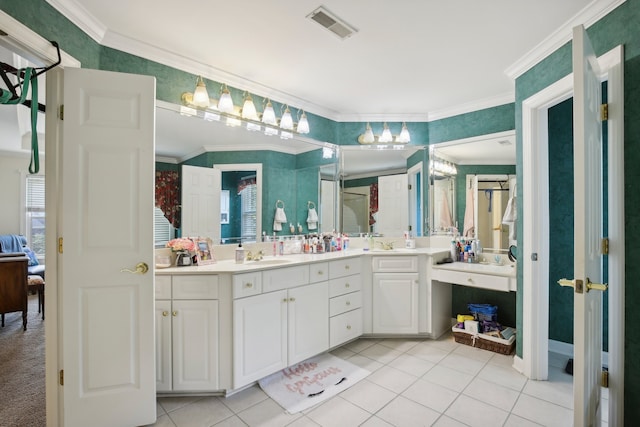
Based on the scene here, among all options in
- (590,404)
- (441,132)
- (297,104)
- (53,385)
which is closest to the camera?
(590,404)

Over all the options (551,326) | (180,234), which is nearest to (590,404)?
(551,326)

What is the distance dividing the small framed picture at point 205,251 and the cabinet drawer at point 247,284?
0.42 metres

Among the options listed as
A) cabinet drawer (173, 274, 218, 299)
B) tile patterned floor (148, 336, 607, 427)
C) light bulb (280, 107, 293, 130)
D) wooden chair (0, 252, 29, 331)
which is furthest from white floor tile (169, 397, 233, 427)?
wooden chair (0, 252, 29, 331)

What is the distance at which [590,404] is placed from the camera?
1412 mm

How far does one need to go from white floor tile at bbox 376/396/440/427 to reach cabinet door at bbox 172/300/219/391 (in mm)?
1147

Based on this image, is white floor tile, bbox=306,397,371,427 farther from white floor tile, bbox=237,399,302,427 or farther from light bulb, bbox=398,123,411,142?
light bulb, bbox=398,123,411,142

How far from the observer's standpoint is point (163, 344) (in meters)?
2.06

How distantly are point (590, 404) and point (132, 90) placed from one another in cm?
282

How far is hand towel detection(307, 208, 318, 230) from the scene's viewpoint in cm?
333

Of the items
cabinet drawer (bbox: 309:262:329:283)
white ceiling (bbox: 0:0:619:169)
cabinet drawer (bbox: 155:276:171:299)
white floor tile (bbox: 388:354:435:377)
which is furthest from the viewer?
cabinet drawer (bbox: 309:262:329:283)

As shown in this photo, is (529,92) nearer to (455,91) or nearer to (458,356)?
(455,91)

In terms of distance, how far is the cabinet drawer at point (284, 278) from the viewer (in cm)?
232

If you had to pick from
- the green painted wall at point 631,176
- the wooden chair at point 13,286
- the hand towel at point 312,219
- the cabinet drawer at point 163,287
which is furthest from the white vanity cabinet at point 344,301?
the wooden chair at point 13,286

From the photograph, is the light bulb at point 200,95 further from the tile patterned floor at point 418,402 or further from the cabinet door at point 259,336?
the tile patterned floor at point 418,402
